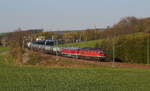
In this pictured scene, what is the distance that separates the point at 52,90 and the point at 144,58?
30.8m

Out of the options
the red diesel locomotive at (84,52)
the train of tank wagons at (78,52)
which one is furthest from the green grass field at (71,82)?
the train of tank wagons at (78,52)

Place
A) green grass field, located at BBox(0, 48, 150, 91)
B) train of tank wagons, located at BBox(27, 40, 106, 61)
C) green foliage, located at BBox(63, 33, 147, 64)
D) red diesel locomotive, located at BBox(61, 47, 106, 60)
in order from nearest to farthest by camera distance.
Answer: green grass field, located at BBox(0, 48, 150, 91) → green foliage, located at BBox(63, 33, 147, 64) → red diesel locomotive, located at BBox(61, 47, 106, 60) → train of tank wagons, located at BBox(27, 40, 106, 61)

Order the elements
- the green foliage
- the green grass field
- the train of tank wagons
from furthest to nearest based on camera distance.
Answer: the train of tank wagons
the green foliage
the green grass field

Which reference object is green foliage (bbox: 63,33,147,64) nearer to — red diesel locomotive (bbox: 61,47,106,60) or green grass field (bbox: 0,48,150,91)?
→ red diesel locomotive (bbox: 61,47,106,60)

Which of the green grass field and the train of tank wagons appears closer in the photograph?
the green grass field

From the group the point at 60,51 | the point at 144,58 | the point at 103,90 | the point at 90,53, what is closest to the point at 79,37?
the point at 60,51

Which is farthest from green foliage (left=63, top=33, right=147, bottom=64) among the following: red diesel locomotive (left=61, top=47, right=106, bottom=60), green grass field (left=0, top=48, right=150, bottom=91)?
green grass field (left=0, top=48, right=150, bottom=91)

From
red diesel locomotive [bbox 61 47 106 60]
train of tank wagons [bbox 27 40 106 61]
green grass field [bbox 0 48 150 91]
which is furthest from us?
train of tank wagons [bbox 27 40 106 61]

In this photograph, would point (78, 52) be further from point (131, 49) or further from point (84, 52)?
point (131, 49)

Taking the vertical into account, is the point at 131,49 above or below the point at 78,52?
above

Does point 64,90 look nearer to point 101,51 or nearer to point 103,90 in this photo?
point 103,90

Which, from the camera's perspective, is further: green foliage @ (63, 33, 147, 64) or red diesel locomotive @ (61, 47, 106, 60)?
red diesel locomotive @ (61, 47, 106, 60)

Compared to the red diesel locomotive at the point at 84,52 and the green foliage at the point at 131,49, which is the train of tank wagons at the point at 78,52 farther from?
the green foliage at the point at 131,49

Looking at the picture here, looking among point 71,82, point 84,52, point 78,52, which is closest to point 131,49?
point 84,52
